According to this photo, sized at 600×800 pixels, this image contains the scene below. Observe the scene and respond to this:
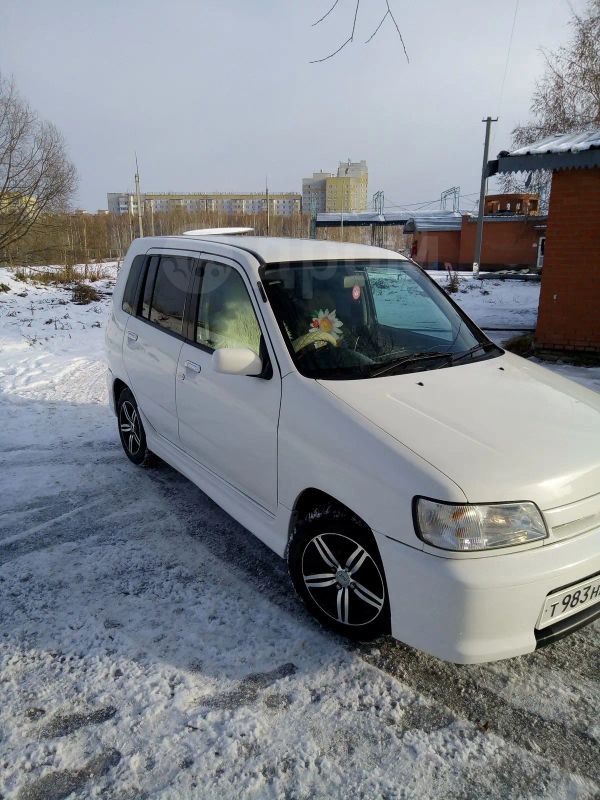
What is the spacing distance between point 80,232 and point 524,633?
36.0 metres

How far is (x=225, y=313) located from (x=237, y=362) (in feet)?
2.17

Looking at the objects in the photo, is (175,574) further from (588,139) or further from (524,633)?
(588,139)

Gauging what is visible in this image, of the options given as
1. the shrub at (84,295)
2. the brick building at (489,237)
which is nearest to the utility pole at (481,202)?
the brick building at (489,237)

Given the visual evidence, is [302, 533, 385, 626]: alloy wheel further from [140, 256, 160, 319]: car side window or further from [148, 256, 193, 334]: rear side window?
[140, 256, 160, 319]: car side window

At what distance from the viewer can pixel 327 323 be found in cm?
314

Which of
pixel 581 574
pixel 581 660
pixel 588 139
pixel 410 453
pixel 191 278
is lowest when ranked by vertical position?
pixel 581 660

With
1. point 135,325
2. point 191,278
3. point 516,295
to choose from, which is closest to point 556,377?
point 191,278

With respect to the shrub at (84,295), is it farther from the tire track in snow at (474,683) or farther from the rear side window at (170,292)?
the tire track in snow at (474,683)

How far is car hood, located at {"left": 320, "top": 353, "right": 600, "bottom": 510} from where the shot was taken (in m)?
2.19

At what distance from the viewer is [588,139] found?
25.4 feet

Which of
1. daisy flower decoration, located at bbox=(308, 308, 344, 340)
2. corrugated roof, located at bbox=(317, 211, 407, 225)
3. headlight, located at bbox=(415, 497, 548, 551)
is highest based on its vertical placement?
corrugated roof, located at bbox=(317, 211, 407, 225)

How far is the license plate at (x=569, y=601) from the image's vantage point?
7.20 feet

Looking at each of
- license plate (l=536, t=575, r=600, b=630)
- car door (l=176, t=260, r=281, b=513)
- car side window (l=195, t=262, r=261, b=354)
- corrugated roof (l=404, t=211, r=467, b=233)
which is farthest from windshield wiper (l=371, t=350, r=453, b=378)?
corrugated roof (l=404, t=211, r=467, b=233)

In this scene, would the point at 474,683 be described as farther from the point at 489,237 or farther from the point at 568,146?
the point at 489,237
